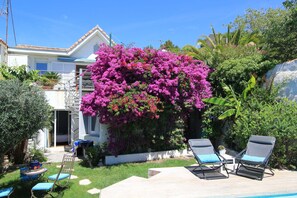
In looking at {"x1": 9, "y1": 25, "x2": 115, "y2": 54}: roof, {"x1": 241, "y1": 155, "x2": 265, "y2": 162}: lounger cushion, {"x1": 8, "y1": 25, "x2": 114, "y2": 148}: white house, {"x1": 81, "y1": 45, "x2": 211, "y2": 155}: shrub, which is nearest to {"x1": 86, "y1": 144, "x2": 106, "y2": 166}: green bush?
{"x1": 81, "y1": 45, "x2": 211, "y2": 155}: shrub

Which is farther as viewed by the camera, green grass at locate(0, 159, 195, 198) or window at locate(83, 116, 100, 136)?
window at locate(83, 116, 100, 136)

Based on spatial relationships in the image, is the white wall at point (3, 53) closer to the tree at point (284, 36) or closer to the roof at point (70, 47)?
the roof at point (70, 47)

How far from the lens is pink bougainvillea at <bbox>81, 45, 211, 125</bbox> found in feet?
42.2

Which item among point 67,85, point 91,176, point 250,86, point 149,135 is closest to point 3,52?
point 67,85

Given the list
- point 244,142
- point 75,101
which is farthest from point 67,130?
point 244,142

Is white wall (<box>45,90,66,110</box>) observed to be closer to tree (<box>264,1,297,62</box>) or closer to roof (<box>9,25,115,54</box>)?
roof (<box>9,25,115,54</box>)

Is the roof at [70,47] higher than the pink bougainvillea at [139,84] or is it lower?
higher

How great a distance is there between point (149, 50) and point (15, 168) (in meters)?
9.83

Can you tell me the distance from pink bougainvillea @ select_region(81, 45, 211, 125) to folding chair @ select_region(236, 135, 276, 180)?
4985 mm

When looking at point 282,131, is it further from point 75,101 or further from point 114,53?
point 75,101

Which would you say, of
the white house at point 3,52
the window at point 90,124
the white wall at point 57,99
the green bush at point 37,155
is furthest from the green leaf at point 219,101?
the white house at point 3,52

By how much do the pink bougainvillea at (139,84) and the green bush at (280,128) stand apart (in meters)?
4.03

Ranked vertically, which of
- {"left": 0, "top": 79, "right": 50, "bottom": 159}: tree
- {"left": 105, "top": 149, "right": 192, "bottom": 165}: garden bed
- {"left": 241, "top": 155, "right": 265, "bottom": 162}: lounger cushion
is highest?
{"left": 0, "top": 79, "right": 50, "bottom": 159}: tree

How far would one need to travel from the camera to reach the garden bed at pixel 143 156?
1357 cm
